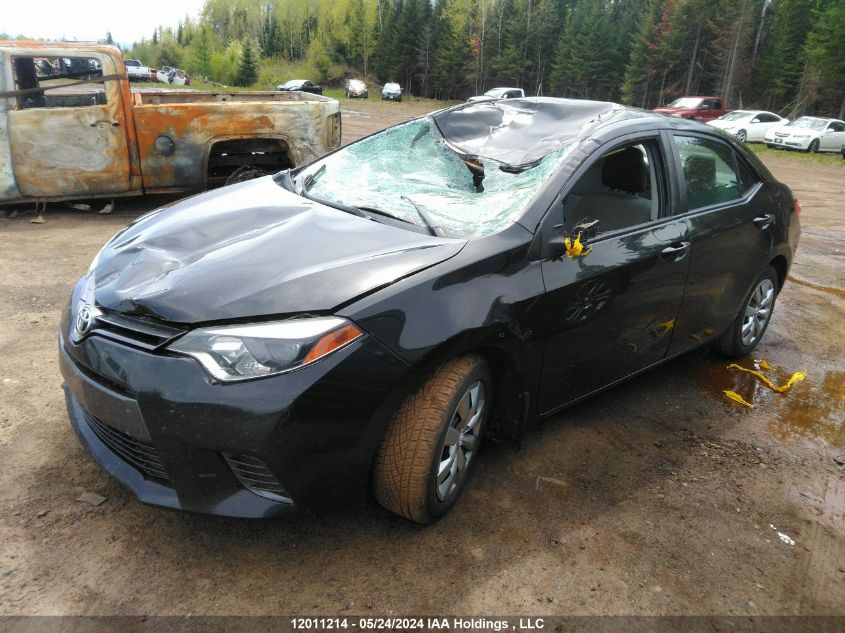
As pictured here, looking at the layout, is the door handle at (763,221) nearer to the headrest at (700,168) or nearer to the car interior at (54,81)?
the headrest at (700,168)

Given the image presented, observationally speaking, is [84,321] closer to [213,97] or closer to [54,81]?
[54,81]

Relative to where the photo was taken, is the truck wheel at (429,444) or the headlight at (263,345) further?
the truck wheel at (429,444)

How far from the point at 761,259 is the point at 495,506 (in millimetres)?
2587

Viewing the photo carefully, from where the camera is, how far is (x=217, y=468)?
2.16 metres

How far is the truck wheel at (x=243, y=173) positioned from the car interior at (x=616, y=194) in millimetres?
5343

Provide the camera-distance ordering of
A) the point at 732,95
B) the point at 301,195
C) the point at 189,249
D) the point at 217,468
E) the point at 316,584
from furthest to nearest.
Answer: the point at 732,95
the point at 301,195
the point at 189,249
the point at 316,584
the point at 217,468

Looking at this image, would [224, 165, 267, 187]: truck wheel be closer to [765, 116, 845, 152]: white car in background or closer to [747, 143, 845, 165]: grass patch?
[747, 143, 845, 165]: grass patch

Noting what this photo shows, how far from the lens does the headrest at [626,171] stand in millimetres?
3234

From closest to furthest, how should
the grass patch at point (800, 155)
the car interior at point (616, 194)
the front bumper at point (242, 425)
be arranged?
the front bumper at point (242, 425) < the car interior at point (616, 194) < the grass patch at point (800, 155)

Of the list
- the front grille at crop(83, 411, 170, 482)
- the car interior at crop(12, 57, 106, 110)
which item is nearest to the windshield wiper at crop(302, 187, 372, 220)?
the front grille at crop(83, 411, 170, 482)

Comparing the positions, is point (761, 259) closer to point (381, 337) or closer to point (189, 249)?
point (381, 337)

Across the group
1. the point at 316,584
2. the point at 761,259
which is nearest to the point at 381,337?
the point at 316,584

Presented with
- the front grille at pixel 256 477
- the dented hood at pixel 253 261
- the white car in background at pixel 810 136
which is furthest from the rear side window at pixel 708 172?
the white car in background at pixel 810 136

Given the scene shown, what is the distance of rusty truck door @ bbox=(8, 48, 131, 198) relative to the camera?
22.6 feet
